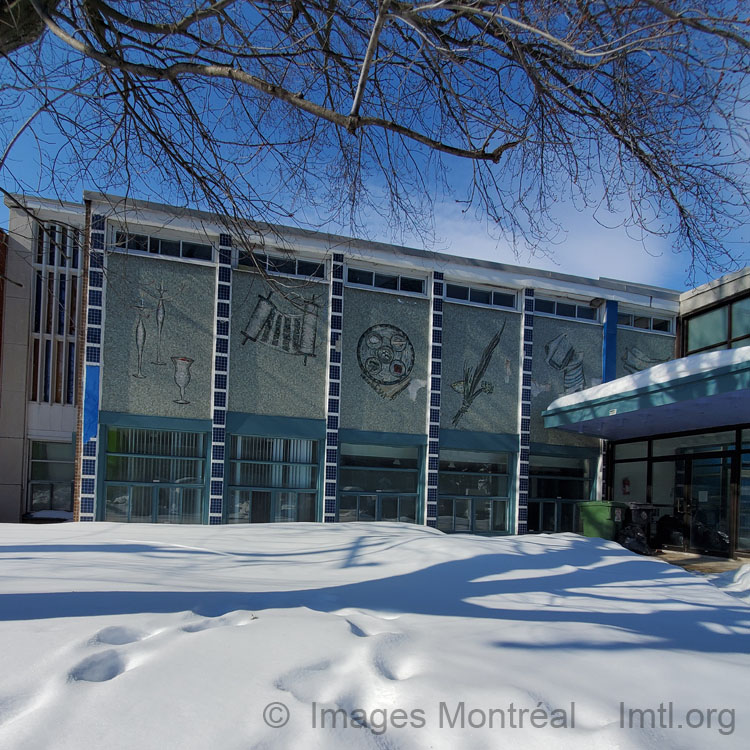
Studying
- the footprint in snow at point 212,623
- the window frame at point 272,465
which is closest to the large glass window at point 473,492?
the window frame at point 272,465

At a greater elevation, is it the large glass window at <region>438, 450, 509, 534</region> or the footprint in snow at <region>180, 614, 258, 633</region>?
the footprint in snow at <region>180, 614, 258, 633</region>

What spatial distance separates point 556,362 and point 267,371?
329 inches

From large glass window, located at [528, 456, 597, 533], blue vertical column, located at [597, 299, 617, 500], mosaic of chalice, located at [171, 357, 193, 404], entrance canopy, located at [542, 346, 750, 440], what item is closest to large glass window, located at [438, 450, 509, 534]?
large glass window, located at [528, 456, 597, 533]

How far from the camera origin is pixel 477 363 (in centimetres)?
1725

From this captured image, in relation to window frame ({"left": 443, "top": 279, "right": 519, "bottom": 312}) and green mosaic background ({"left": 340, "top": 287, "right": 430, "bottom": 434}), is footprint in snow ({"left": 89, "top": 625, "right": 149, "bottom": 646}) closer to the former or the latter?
green mosaic background ({"left": 340, "top": 287, "right": 430, "bottom": 434})

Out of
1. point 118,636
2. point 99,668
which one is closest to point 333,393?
point 118,636

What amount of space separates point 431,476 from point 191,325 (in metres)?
7.27

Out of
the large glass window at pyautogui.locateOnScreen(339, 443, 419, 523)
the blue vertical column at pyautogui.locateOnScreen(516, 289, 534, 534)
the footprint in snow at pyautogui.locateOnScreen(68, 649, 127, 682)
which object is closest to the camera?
the footprint in snow at pyautogui.locateOnScreen(68, 649, 127, 682)

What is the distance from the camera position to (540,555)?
22.8 feet

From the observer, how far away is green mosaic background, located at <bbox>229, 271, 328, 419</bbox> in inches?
599

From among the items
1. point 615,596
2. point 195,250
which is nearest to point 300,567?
point 615,596

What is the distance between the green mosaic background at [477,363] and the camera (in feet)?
55.7

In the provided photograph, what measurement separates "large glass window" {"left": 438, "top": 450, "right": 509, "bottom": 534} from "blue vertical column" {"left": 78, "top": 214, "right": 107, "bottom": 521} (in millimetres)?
8662

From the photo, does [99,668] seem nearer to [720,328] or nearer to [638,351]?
[720,328]
